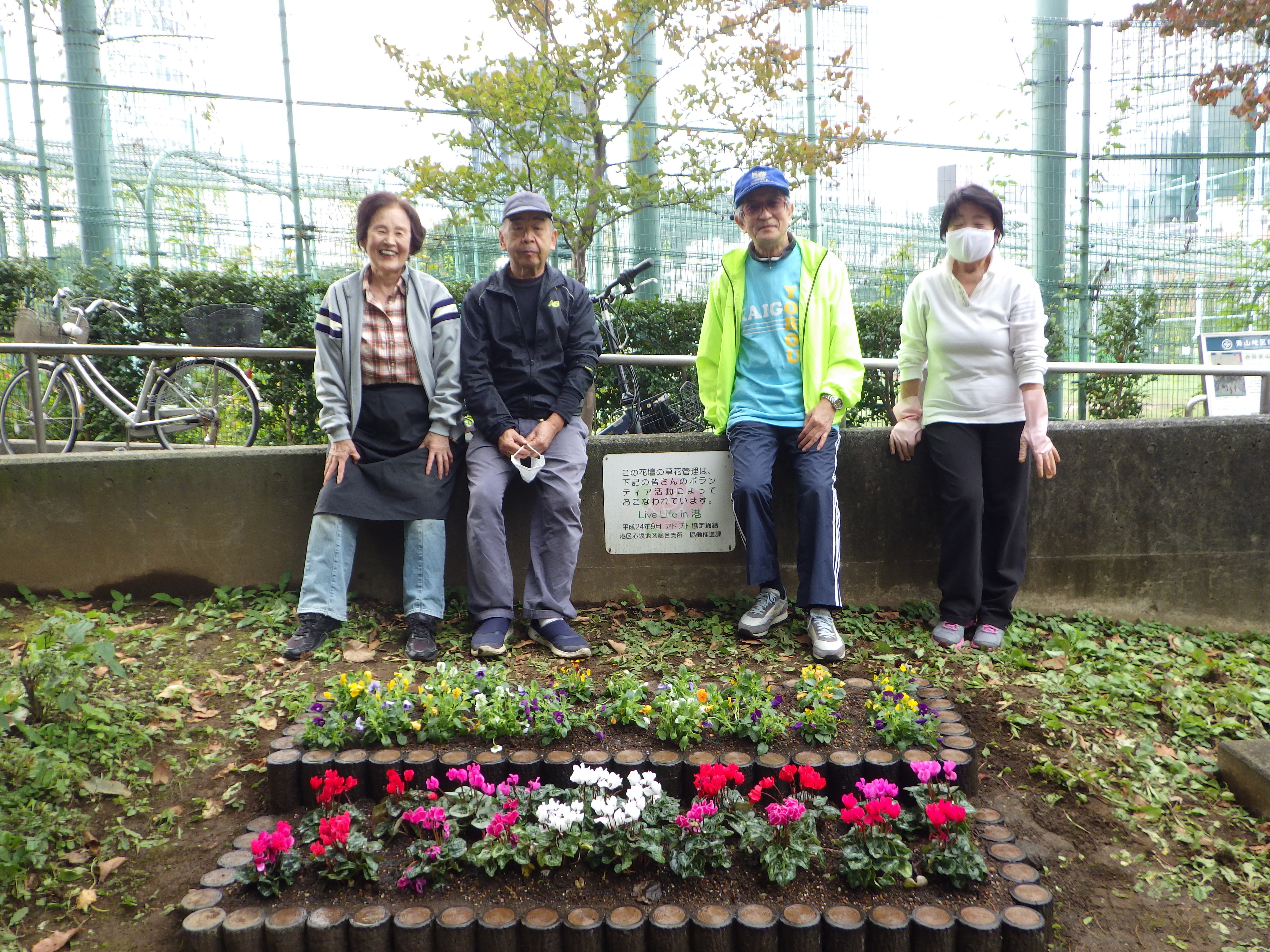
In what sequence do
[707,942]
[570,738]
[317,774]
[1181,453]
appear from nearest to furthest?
1. [707,942]
2. [317,774]
3. [570,738]
4. [1181,453]

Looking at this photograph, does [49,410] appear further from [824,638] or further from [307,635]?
[824,638]

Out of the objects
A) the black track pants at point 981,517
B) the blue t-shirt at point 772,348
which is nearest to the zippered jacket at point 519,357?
→ the blue t-shirt at point 772,348

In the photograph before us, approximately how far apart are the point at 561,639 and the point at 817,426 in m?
1.37

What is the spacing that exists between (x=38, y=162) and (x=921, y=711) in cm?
768

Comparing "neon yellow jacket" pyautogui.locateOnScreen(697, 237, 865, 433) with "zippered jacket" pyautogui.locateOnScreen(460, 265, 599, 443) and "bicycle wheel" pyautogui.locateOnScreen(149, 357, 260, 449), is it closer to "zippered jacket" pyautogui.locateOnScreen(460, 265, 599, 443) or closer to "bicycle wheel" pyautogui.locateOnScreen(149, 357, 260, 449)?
"zippered jacket" pyautogui.locateOnScreen(460, 265, 599, 443)

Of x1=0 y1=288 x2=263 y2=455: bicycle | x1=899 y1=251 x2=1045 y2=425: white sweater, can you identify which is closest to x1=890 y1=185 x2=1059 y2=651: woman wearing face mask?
x1=899 y1=251 x2=1045 y2=425: white sweater

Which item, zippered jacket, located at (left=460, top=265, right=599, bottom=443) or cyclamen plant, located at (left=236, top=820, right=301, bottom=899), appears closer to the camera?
cyclamen plant, located at (left=236, top=820, right=301, bottom=899)

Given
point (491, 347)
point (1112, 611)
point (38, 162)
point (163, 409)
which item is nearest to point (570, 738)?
point (491, 347)

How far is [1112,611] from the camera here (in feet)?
13.6

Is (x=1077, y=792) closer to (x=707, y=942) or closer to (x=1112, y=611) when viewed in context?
(x=707, y=942)

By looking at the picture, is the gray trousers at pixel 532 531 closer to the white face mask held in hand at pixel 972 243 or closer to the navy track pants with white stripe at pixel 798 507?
the navy track pants with white stripe at pixel 798 507

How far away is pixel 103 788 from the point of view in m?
2.55

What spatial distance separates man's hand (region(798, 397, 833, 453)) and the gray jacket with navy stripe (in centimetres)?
146

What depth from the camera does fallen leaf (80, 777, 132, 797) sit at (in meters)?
2.53
